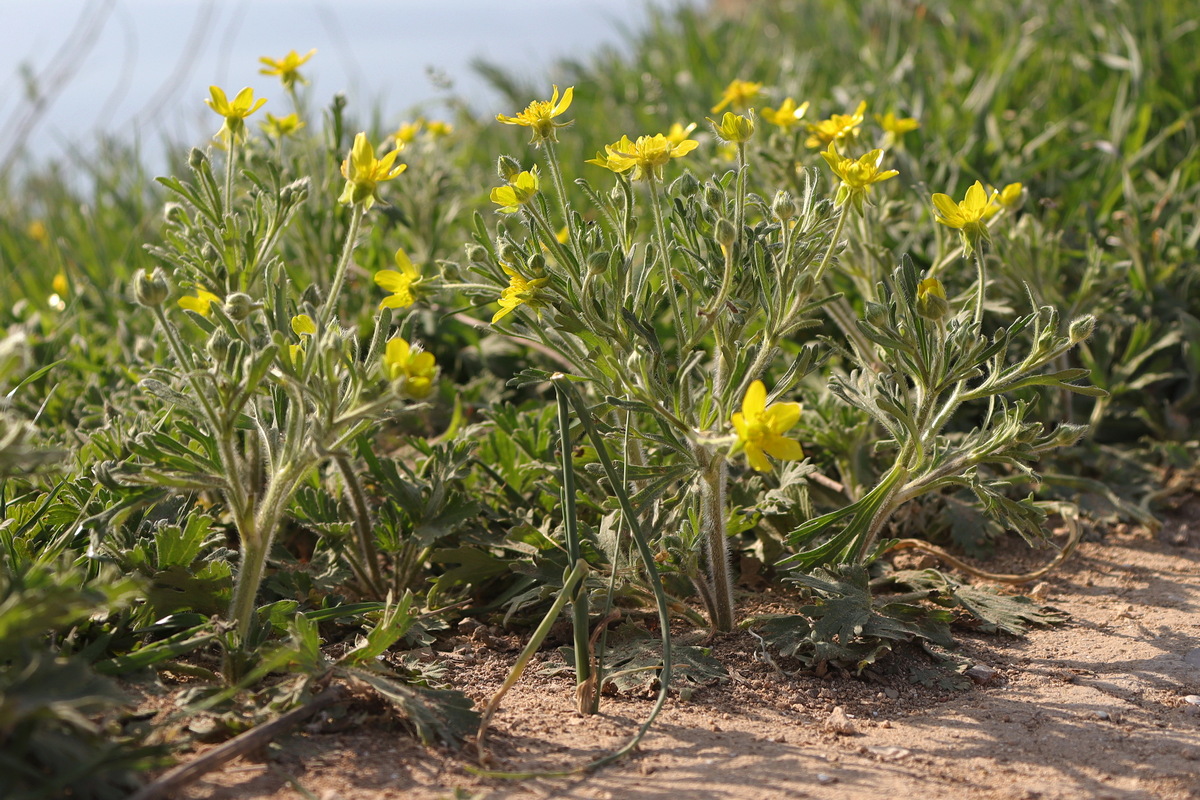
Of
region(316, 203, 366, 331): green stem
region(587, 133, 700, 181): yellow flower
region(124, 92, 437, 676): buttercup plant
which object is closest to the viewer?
region(124, 92, 437, 676): buttercup plant

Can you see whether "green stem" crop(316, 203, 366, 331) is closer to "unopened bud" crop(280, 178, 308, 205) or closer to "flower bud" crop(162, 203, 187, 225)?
"unopened bud" crop(280, 178, 308, 205)

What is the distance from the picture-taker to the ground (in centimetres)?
176

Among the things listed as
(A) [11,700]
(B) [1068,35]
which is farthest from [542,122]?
(B) [1068,35]

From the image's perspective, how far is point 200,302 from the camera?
2.22 metres

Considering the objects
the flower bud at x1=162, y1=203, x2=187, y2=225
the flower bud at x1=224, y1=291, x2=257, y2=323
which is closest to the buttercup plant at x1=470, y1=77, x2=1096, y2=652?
the flower bud at x1=224, y1=291, x2=257, y2=323

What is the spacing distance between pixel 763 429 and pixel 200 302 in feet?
3.97

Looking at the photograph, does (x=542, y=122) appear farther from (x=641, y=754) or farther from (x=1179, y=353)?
(x=1179, y=353)

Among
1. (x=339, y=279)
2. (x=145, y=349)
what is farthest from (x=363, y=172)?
(x=145, y=349)

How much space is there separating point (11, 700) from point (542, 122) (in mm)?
1373

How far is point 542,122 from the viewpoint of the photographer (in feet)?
7.06

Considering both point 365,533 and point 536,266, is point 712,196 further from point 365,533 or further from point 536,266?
point 365,533

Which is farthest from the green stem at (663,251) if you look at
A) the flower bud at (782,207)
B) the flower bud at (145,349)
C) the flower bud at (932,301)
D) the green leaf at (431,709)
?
the flower bud at (145,349)

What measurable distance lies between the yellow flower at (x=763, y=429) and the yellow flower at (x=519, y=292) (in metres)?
0.51

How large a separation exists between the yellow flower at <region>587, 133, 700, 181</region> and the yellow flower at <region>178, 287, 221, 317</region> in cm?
81
